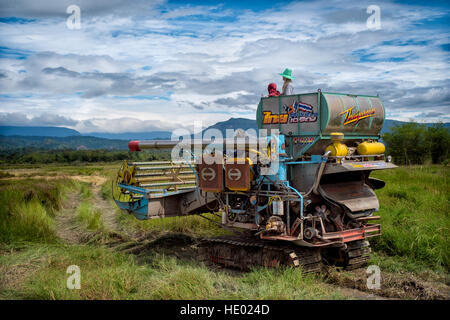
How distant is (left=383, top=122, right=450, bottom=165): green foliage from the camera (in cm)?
3145

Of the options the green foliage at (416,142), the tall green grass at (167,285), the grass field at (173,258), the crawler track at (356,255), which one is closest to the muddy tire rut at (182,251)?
the grass field at (173,258)

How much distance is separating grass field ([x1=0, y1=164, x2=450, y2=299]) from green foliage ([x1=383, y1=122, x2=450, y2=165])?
48.6ft

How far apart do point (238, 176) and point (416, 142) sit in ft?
89.8

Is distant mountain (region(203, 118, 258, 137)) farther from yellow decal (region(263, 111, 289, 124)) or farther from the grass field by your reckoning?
the grass field

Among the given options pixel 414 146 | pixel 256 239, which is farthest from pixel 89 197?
pixel 414 146

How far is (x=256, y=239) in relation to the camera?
9656 mm

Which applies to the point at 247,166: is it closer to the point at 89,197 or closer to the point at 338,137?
the point at 338,137

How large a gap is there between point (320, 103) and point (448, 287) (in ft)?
13.7

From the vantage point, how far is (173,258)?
32.1 ft

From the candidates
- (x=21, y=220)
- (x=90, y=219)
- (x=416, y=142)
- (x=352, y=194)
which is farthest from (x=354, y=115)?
(x=416, y=142)

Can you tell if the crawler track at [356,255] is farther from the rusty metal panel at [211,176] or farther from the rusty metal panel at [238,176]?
the rusty metal panel at [211,176]

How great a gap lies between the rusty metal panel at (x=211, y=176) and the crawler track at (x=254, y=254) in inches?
49.3


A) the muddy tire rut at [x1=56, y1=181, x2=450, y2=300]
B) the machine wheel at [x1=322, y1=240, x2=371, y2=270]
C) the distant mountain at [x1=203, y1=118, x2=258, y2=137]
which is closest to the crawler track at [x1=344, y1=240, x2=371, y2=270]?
the machine wheel at [x1=322, y1=240, x2=371, y2=270]

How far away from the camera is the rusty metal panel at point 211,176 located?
942 cm
